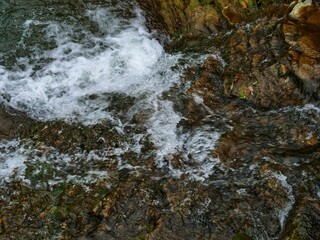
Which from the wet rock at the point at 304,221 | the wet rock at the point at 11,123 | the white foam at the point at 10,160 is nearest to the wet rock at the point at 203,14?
the wet rock at the point at 11,123

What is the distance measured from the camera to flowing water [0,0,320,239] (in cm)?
582

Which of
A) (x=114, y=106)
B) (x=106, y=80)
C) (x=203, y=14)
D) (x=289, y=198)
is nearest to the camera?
(x=289, y=198)

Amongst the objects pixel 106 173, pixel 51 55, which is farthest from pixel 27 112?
pixel 106 173

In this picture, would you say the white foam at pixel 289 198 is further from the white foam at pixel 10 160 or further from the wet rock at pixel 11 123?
the wet rock at pixel 11 123

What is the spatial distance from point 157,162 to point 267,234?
1971 mm

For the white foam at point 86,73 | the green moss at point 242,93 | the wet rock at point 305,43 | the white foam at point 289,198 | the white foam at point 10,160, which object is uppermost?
the wet rock at point 305,43

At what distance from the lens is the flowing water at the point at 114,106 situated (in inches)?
229

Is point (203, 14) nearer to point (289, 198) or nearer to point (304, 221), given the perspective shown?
point (289, 198)

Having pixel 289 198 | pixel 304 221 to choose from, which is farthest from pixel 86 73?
pixel 304 221

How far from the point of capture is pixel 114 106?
23.0 feet

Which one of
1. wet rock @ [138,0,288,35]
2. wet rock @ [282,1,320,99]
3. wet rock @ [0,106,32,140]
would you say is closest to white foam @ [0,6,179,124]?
wet rock @ [0,106,32,140]

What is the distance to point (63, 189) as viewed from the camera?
5801 millimetres

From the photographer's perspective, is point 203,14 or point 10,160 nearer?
point 10,160

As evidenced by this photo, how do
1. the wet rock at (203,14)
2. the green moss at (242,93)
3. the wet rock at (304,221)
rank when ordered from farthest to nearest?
the wet rock at (203,14)
the green moss at (242,93)
the wet rock at (304,221)
